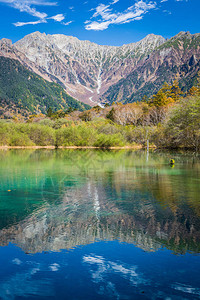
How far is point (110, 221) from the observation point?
40.9ft

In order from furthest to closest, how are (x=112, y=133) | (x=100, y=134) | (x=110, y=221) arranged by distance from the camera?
(x=112, y=133) < (x=100, y=134) < (x=110, y=221)

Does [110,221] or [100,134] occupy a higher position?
[100,134]

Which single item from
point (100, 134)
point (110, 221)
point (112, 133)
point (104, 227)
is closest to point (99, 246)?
point (104, 227)

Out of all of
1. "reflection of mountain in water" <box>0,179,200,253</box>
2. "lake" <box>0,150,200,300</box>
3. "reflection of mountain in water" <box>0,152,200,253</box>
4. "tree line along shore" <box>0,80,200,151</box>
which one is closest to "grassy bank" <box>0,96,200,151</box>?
"tree line along shore" <box>0,80,200,151</box>

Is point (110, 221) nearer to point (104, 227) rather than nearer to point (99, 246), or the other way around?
point (104, 227)

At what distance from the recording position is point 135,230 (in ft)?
37.0

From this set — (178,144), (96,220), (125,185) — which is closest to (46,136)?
(178,144)

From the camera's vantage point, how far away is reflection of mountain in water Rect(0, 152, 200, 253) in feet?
32.9

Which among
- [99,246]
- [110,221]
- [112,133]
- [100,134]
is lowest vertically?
[99,246]

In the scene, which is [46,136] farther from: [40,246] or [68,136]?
[40,246]

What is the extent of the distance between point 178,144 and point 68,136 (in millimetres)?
39757

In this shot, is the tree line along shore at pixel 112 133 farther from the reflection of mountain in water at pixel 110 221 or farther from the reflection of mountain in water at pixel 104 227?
the reflection of mountain in water at pixel 104 227

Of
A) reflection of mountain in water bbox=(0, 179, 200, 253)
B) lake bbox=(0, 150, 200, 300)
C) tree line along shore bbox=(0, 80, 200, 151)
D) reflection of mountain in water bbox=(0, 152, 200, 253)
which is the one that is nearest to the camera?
lake bbox=(0, 150, 200, 300)

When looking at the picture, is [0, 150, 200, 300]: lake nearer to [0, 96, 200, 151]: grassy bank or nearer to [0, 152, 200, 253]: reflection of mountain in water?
[0, 152, 200, 253]: reflection of mountain in water
